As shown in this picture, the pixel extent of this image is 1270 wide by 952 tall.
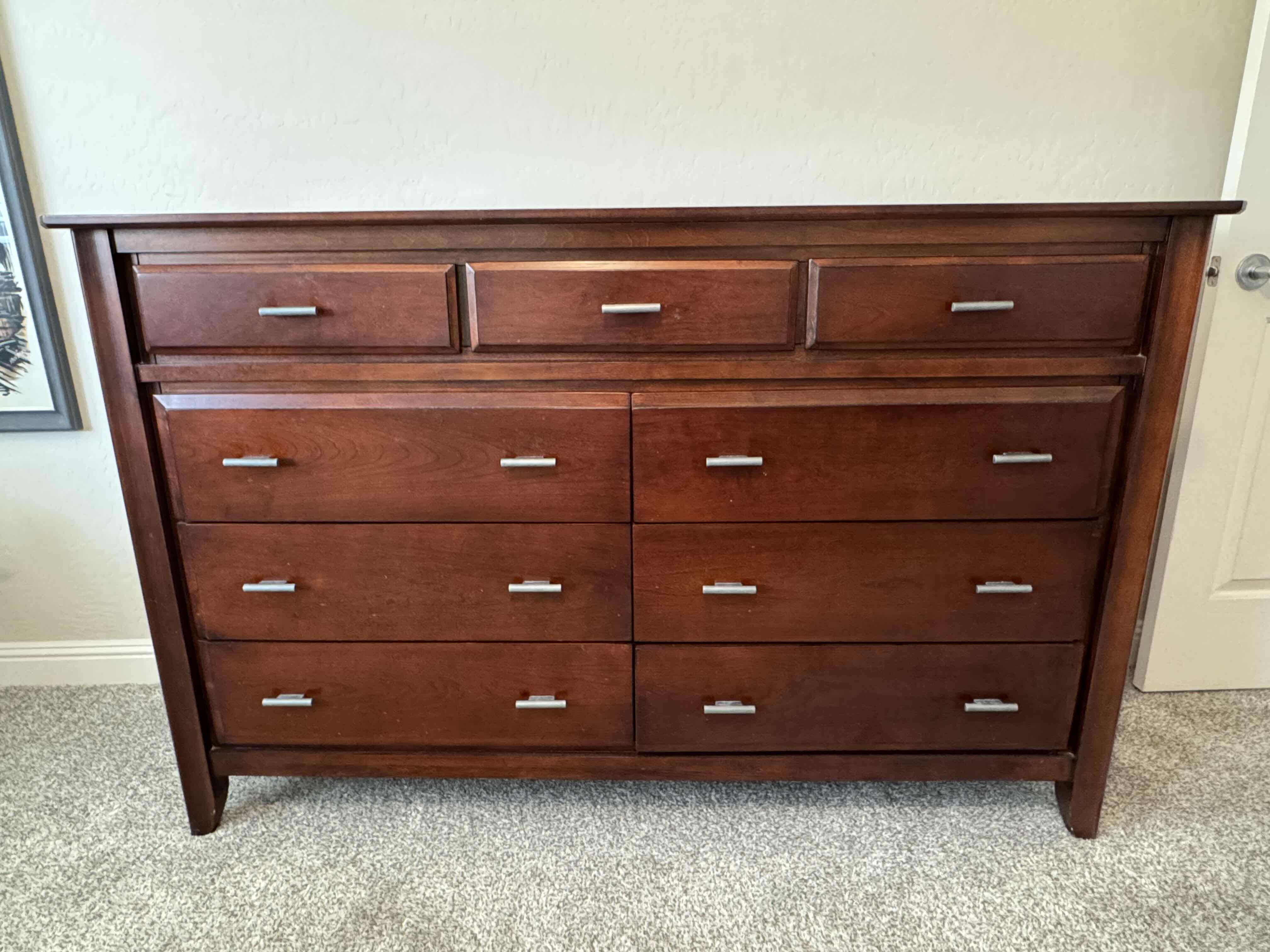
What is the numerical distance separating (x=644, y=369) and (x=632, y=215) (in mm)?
222

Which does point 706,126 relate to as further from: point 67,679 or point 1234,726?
point 67,679

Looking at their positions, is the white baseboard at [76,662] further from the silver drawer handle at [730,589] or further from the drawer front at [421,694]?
the silver drawer handle at [730,589]

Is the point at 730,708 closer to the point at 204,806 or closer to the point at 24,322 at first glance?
the point at 204,806

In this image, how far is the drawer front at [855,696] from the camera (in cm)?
119

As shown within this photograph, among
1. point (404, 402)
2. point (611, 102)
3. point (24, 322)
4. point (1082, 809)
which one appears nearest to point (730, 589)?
point (404, 402)

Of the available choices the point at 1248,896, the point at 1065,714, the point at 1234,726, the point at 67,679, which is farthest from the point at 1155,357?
the point at 67,679

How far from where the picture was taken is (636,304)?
3.40 ft

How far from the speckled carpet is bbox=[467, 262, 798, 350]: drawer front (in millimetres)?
888

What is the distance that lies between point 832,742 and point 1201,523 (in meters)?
1.03

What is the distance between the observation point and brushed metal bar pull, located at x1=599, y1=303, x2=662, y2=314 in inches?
40.4

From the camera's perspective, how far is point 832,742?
4.04 ft

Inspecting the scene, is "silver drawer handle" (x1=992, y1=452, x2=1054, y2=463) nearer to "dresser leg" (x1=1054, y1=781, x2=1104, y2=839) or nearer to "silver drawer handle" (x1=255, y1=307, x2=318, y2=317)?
"dresser leg" (x1=1054, y1=781, x2=1104, y2=839)

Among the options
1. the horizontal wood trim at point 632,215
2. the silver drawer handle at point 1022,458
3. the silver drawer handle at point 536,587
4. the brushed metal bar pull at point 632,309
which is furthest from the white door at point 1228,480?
the silver drawer handle at point 536,587

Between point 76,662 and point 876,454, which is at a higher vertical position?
point 876,454
